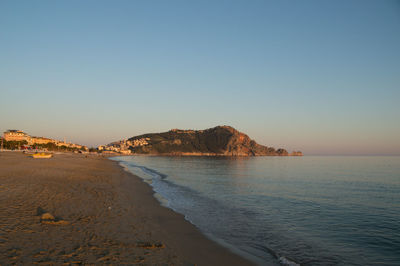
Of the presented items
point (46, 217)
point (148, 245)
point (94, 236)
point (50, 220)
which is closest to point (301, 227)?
point (148, 245)

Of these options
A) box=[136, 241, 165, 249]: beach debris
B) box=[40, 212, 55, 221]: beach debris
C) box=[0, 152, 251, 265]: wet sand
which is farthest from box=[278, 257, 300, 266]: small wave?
box=[40, 212, 55, 221]: beach debris

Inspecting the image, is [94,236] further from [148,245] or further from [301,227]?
[301,227]

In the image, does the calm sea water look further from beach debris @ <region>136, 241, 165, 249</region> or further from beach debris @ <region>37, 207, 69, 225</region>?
beach debris @ <region>37, 207, 69, 225</region>

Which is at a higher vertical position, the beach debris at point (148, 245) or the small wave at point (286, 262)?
the beach debris at point (148, 245)

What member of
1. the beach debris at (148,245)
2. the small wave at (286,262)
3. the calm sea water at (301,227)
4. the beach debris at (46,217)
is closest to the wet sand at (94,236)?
the beach debris at (148,245)

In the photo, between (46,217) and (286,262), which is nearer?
(286,262)

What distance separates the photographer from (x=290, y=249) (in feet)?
39.1

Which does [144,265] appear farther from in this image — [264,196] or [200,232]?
[264,196]

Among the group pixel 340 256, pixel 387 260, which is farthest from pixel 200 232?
pixel 387 260

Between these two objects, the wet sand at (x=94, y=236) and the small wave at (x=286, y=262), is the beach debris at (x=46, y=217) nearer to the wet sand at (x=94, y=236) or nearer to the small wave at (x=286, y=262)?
the wet sand at (x=94, y=236)

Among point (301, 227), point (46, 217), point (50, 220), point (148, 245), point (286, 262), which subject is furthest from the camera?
point (301, 227)

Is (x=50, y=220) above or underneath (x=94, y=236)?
above

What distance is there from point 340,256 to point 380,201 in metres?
19.0

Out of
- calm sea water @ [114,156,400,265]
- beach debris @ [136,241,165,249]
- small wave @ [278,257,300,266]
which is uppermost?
beach debris @ [136,241,165,249]
